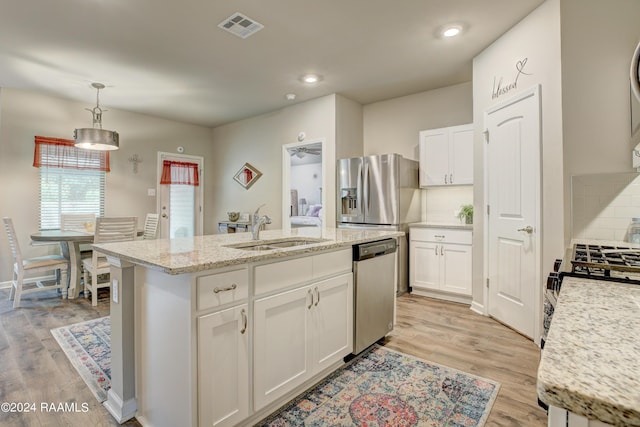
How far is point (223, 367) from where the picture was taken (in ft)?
4.75

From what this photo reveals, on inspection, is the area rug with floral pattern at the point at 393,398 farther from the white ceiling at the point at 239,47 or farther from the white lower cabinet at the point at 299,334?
the white ceiling at the point at 239,47

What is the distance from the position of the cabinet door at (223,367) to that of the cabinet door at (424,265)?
2.87 meters

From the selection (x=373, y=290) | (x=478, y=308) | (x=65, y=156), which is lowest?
(x=478, y=308)

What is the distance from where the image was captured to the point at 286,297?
1748 mm

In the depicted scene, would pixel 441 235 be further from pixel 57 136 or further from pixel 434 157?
pixel 57 136

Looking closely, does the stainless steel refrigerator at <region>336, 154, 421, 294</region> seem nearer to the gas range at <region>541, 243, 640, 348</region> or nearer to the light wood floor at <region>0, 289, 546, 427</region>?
the light wood floor at <region>0, 289, 546, 427</region>

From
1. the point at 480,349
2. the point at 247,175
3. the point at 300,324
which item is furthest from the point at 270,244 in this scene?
the point at 247,175

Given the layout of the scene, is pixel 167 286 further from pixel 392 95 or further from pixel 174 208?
pixel 174 208

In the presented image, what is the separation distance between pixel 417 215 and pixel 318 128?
74.3 inches

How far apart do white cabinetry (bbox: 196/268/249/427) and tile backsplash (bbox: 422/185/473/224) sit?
11.3 feet

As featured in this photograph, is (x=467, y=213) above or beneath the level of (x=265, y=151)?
beneath

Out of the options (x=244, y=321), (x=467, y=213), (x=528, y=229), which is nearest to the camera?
(x=244, y=321)

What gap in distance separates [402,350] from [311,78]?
3.18 metres

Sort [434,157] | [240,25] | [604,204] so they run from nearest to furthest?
[604,204] < [240,25] < [434,157]
